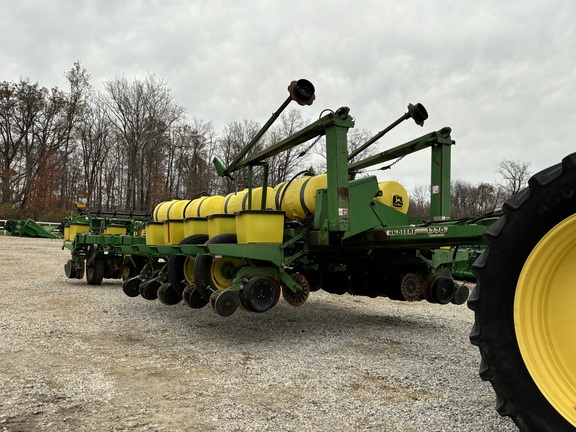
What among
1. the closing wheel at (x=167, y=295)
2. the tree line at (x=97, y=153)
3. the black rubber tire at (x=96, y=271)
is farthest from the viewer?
the tree line at (x=97, y=153)

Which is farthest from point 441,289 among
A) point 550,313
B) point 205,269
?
point 550,313

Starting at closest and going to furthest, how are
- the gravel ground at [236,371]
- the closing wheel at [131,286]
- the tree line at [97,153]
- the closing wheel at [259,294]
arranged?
the gravel ground at [236,371] → the closing wheel at [259,294] → the closing wheel at [131,286] → the tree line at [97,153]

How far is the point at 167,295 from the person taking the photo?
21.2 feet

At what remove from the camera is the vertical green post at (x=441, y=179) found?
612cm

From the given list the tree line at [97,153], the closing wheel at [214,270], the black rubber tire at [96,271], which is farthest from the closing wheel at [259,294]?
the tree line at [97,153]

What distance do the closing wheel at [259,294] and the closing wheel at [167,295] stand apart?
1969 millimetres

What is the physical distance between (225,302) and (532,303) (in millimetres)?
3287

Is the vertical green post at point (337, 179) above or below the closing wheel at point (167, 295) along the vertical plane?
above

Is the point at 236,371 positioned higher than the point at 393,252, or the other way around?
the point at 393,252

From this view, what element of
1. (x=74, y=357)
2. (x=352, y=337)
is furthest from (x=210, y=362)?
(x=352, y=337)

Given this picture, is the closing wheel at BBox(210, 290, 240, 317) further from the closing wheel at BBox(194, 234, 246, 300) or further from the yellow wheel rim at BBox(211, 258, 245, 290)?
the yellow wheel rim at BBox(211, 258, 245, 290)

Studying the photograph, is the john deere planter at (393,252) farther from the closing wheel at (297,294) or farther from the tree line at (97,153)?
the tree line at (97,153)

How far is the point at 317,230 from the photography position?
5.44 meters

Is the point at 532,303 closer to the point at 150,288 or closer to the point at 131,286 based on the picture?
the point at 150,288
